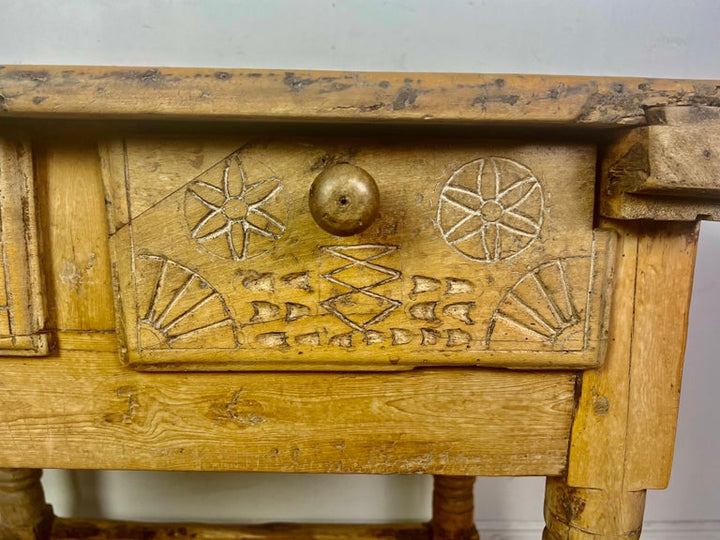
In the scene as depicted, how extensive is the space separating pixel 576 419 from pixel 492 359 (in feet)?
0.44

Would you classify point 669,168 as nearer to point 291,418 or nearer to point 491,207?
point 491,207

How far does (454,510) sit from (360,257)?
2.23 ft

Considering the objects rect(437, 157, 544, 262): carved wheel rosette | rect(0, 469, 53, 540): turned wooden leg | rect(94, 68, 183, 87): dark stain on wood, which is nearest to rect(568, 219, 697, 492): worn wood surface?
rect(437, 157, 544, 262): carved wheel rosette

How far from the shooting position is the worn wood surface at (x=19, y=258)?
1.84 feet

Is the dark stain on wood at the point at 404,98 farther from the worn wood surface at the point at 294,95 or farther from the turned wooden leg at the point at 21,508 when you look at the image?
the turned wooden leg at the point at 21,508

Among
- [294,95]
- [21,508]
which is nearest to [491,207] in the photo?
[294,95]

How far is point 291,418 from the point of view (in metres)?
0.63

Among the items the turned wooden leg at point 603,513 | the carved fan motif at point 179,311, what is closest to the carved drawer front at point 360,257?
the carved fan motif at point 179,311

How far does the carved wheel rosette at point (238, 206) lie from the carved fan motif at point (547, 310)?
0.88ft

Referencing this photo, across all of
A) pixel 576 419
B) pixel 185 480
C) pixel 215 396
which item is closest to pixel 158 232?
pixel 215 396

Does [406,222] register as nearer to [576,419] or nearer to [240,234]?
[240,234]

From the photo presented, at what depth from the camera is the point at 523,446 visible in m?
0.63

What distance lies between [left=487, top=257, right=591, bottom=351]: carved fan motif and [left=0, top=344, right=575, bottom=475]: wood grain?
0.18 feet

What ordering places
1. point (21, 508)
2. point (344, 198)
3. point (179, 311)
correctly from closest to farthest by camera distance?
1. point (344, 198)
2. point (179, 311)
3. point (21, 508)
